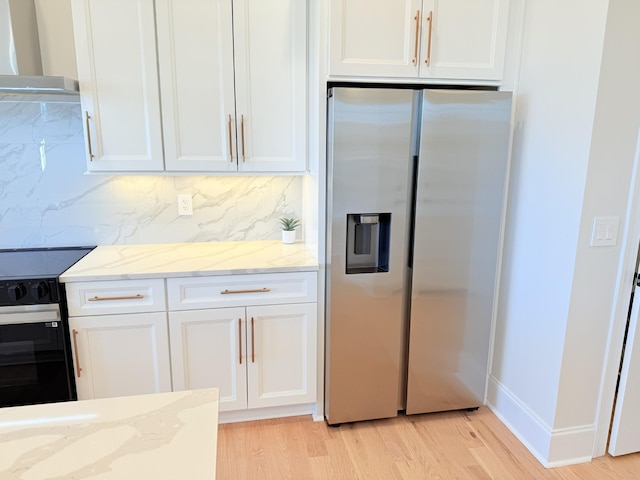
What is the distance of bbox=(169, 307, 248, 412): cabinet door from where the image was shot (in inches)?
85.5

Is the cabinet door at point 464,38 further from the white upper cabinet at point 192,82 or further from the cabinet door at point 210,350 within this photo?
the cabinet door at point 210,350

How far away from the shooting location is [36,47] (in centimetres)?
215

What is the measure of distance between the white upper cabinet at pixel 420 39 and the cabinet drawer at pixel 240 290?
3.36 ft

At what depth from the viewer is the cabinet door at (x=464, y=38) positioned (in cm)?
208

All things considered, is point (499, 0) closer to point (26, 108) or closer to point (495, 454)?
point (495, 454)

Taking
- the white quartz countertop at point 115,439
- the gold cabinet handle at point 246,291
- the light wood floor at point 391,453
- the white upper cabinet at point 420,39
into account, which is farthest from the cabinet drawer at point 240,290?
the white quartz countertop at point 115,439

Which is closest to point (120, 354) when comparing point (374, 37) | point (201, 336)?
point (201, 336)

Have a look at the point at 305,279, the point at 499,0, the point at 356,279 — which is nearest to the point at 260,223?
the point at 305,279

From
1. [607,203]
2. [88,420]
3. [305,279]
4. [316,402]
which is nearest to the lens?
[88,420]

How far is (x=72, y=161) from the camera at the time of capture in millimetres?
2459

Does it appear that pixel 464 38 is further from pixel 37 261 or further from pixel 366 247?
pixel 37 261

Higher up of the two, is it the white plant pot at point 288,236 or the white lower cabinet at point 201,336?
the white plant pot at point 288,236

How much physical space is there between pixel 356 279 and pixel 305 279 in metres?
0.26

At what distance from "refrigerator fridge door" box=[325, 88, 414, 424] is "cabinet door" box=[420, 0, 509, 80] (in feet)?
0.92
